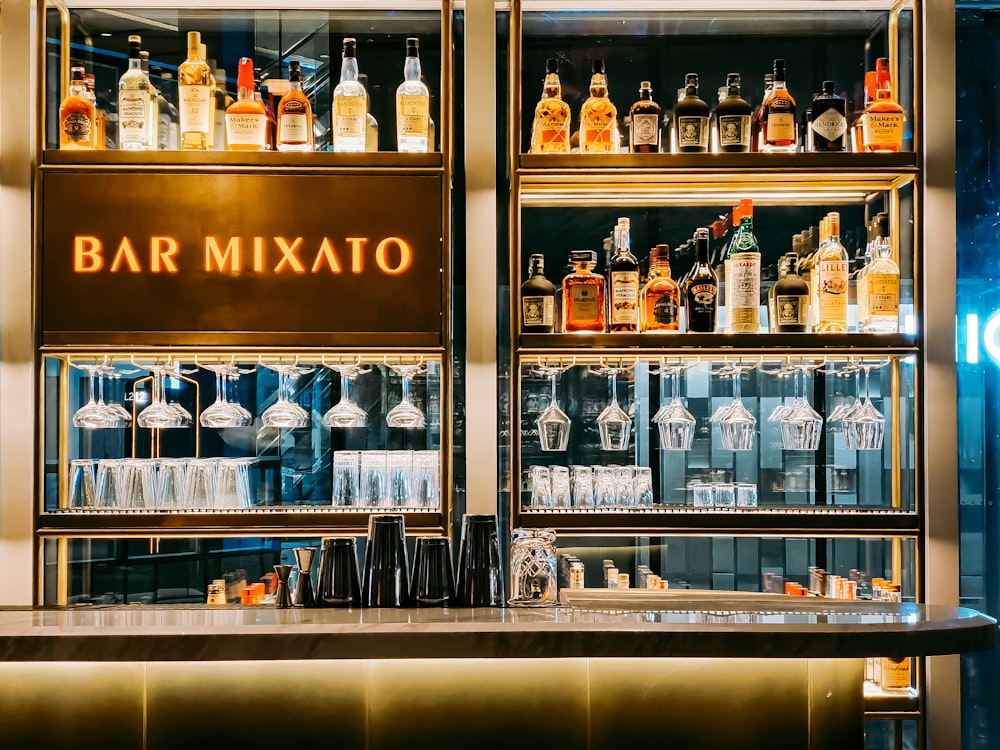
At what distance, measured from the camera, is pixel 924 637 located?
1651 millimetres

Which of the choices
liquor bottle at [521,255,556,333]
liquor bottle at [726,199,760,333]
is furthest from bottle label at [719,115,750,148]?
liquor bottle at [521,255,556,333]

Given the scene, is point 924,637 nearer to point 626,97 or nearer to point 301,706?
point 301,706

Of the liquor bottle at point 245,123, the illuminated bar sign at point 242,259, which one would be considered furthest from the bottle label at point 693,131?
the liquor bottle at point 245,123

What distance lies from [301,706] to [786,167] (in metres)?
Answer: 1.93

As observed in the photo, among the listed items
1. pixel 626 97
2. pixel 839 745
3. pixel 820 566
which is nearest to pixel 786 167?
pixel 626 97

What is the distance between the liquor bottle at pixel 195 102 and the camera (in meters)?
2.53

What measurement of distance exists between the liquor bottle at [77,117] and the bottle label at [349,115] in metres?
0.73

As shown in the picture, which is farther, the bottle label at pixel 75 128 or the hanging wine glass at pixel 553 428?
the hanging wine glass at pixel 553 428

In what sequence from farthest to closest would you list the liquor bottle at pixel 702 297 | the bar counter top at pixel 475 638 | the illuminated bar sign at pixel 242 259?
the liquor bottle at pixel 702 297 → the illuminated bar sign at pixel 242 259 → the bar counter top at pixel 475 638

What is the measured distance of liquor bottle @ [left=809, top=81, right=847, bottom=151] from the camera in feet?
8.34

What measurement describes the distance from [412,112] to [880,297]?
4.87 ft

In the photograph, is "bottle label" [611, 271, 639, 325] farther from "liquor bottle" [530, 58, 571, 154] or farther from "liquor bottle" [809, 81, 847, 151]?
"liquor bottle" [809, 81, 847, 151]

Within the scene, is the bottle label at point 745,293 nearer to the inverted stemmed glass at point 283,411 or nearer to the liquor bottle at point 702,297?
the liquor bottle at point 702,297

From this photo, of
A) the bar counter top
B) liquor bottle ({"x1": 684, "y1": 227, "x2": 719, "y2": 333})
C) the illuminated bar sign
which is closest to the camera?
the bar counter top
